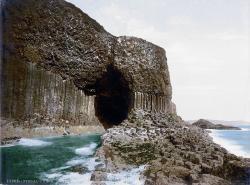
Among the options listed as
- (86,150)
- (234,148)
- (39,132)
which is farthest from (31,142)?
(234,148)

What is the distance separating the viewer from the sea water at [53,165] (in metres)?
10.5

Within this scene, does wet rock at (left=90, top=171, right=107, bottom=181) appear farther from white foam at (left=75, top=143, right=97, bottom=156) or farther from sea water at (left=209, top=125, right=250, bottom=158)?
sea water at (left=209, top=125, right=250, bottom=158)

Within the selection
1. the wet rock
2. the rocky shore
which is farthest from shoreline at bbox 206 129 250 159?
the wet rock

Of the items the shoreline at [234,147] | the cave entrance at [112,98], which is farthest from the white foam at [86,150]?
the cave entrance at [112,98]

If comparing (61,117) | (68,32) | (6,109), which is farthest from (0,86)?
(68,32)

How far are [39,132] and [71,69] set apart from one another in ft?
16.1

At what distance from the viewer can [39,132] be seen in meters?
20.7

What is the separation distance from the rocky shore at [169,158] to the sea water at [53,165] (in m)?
0.36

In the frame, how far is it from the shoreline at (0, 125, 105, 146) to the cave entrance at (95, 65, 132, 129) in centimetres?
230

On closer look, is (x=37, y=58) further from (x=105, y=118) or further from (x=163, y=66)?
(x=163, y=66)

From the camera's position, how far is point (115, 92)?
27156mm

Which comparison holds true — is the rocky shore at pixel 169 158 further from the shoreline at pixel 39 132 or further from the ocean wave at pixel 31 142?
the shoreline at pixel 39 132

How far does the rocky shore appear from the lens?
10.5 m

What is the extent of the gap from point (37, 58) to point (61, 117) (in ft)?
12.2
